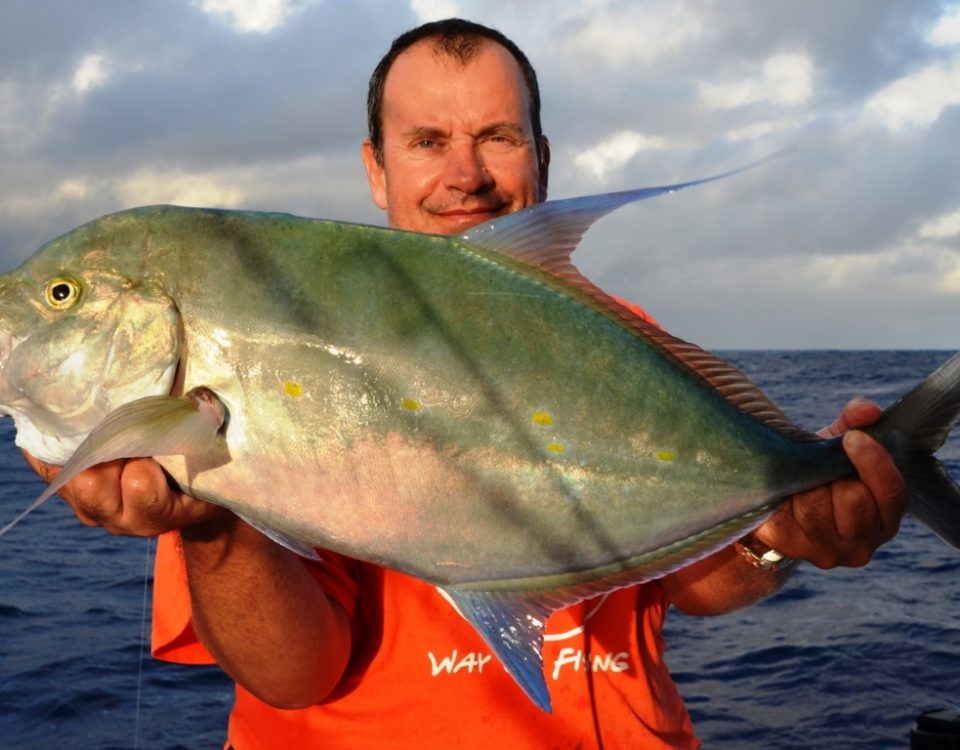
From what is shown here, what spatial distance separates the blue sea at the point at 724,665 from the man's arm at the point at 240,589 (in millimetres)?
3290

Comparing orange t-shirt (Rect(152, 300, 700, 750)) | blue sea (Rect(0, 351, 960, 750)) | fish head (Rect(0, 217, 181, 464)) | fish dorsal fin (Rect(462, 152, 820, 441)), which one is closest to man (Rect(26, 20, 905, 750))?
orange t-shirt (Rect(152, 300, 700, 750))

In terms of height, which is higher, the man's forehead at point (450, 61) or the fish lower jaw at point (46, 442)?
the man's forehead at point (450, 61)

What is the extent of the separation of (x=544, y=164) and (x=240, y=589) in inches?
96.2

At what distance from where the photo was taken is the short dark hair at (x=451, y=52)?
3547 millimetres

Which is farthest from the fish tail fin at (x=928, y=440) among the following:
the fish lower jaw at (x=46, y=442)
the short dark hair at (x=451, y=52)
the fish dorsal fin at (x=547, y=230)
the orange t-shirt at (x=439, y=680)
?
the short dark hair at (x=451, y=52)

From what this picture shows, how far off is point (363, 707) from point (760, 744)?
4.35m

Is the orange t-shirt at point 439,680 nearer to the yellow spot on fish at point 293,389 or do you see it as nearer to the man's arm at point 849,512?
the man's arm at point 849,512

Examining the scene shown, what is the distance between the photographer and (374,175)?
13.2 feet

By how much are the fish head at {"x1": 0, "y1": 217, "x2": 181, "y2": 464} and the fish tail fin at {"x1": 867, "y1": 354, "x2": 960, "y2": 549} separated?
161 centimetres

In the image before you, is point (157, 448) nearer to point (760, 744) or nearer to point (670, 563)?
point (670, 563)

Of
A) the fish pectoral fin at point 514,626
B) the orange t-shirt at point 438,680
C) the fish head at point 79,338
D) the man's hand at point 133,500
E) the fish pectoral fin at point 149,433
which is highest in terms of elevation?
the fish head at point 79,338

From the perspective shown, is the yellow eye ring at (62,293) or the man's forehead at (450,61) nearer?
the yellow eye ring at (62,293)

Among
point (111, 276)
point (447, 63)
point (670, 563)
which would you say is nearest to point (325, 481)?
point (111, 276)

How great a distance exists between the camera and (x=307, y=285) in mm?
1827
